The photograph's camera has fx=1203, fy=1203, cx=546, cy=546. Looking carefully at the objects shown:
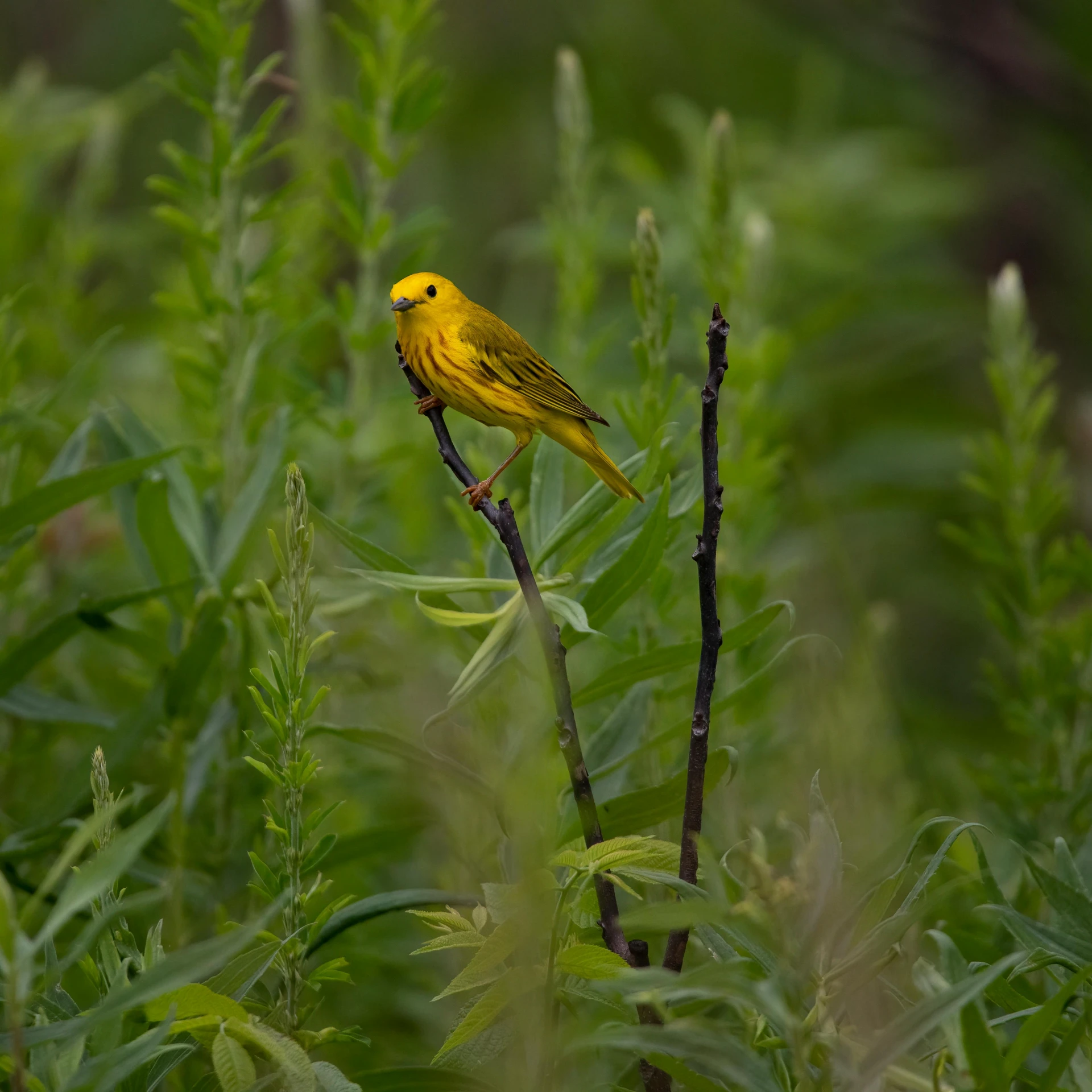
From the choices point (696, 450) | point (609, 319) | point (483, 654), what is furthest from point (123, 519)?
point (609, 319)

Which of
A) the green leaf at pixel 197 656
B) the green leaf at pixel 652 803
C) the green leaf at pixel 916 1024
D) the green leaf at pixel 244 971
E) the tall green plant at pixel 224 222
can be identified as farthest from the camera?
the tall green plant at pixel 224 222

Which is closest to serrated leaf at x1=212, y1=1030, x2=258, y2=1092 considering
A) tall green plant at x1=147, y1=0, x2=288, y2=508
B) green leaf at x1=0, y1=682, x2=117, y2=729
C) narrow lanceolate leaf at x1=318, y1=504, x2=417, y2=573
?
narrow lanceolate leaf at x1=318, y1=504, x2=417, y2=573

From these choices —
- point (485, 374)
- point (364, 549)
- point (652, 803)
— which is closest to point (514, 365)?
point (485, 374)

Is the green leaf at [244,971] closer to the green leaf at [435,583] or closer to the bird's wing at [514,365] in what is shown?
the green leaf at [435,583]

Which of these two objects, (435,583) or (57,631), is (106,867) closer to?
(435,583)

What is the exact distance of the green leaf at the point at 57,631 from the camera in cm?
72

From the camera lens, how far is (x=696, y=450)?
108cm

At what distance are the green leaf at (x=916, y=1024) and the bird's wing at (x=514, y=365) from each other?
0.37 m

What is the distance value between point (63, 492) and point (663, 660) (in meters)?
0.35

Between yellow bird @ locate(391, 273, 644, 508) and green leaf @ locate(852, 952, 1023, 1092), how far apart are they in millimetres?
305

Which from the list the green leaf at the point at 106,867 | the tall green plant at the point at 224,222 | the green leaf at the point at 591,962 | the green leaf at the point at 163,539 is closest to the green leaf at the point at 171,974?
the green leaf at the point at 106,867

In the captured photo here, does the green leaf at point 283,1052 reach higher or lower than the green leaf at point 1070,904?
higher

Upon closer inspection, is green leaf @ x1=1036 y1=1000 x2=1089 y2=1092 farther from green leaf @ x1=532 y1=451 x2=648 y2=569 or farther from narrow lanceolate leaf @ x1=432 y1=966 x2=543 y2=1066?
green leaf @ x1=532 y1=451 x2=648 y2=569

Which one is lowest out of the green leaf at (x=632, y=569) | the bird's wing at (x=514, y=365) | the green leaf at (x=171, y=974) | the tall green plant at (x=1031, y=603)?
the tall green plant at (x=1031, y=603)
